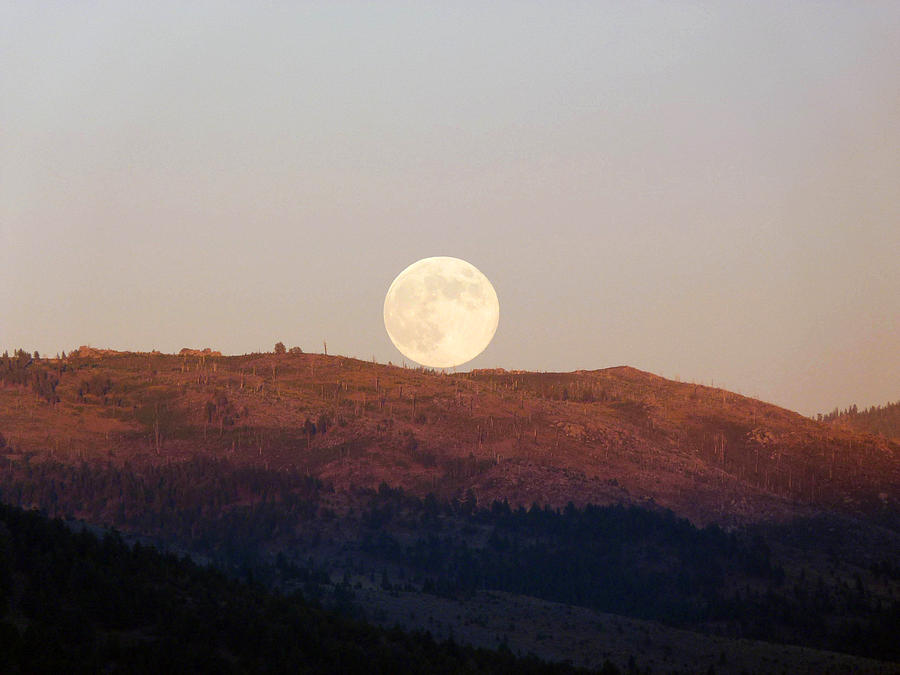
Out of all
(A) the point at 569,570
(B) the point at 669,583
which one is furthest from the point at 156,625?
(B) the point at 669,583

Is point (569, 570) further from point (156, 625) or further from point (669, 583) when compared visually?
point (156, 625)

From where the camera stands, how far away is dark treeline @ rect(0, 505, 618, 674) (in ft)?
251

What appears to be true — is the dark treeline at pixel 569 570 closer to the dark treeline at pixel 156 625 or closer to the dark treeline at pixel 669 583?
the dark treeline at pixel 669 583

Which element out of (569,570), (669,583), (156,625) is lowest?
(156,625)

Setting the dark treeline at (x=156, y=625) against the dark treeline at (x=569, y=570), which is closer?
the dark treeline at (x=156, y=625)

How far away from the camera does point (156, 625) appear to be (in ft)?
278

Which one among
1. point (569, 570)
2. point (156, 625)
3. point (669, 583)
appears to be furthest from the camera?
point (669, 583)

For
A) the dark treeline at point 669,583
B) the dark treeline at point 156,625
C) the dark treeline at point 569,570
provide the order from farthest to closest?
the dark treeline at point 569,570
the dark treeline at point 669,583
the dark treeline at point 156,625

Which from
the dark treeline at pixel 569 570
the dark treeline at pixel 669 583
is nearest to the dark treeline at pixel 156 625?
the dark treeline at pixel 569 570

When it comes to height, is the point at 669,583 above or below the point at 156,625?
above

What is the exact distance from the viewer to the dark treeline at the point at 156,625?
76.6 m

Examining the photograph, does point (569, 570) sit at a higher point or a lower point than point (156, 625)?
higher

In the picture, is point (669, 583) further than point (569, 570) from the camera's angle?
Yes

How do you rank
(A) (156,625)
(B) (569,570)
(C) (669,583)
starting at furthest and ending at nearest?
1. (C) (669,583)
2. (B) (569,570)
3. (A) (156,625)
